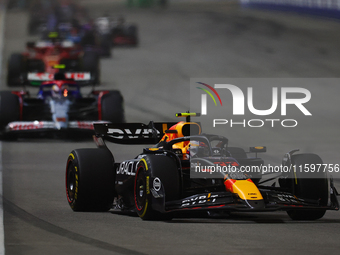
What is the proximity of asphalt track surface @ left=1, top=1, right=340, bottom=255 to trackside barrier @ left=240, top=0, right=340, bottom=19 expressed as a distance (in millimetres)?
810

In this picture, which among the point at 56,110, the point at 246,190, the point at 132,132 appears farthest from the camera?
the point at 56,110

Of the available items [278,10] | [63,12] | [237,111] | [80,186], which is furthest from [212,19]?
[80,186]

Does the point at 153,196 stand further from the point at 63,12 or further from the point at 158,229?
the point at 63,12

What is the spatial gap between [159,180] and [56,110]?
10386 mm

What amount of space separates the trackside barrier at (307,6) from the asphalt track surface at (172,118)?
810mm

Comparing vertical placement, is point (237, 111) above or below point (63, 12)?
below

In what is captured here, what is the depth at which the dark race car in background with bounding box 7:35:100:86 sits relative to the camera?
27.5 metres

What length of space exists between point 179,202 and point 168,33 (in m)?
38.9

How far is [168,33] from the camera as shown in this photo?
155 feet

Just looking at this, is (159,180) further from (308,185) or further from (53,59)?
(53,59)

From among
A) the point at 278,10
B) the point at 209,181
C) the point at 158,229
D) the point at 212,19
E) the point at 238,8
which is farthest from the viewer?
the point at 238,8

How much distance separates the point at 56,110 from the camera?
19.0 m

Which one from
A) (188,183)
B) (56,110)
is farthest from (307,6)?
(188,183)

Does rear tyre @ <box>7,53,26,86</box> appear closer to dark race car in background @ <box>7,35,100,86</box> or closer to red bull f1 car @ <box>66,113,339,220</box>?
dark race car in background @ <box>7,35,100,86</box>
